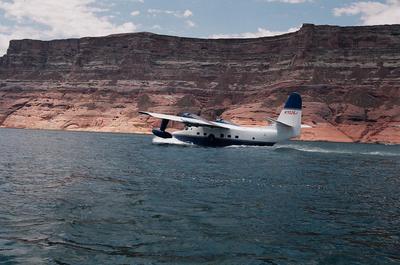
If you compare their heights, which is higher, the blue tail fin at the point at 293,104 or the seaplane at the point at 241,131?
the blue tail fin at the point at 293,104

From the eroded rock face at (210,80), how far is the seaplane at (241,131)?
6616 cm

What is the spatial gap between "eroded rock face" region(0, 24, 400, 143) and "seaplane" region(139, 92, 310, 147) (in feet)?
217

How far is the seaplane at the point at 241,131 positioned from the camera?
2215 inches

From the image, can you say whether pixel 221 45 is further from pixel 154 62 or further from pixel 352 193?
pixel 352 193

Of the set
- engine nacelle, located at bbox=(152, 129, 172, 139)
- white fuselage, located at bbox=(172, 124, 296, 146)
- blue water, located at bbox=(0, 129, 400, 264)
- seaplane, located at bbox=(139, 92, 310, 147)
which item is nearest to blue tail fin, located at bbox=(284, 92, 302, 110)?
seaplane, located at bbox=(139, 92, 310, 147)

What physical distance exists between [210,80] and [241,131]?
106m

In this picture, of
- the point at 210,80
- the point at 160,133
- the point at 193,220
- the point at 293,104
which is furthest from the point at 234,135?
the point at 210,80

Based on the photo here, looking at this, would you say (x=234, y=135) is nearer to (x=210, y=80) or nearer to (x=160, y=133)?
(x=160, y=133)

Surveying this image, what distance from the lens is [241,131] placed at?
2270 inches

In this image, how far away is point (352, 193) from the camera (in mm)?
22016

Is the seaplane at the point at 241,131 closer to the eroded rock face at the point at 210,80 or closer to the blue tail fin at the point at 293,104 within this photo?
the blue tail fin at the point at 293,104

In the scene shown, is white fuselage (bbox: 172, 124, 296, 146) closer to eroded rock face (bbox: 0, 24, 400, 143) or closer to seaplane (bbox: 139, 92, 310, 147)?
seaplane (bbox: 139, 92, 310, 147)

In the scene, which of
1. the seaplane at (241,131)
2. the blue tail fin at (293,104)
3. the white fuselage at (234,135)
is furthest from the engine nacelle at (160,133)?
the blue tail fin at (293,104)

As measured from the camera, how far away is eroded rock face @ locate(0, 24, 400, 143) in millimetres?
132875
